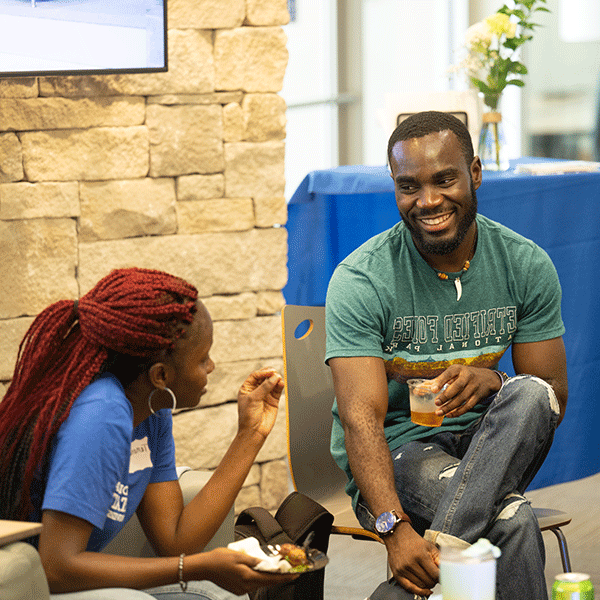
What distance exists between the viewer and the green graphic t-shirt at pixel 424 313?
2.01 meters

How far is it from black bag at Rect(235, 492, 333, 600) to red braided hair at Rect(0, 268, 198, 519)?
522 mm

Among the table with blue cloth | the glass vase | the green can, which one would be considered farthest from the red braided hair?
the glass vase

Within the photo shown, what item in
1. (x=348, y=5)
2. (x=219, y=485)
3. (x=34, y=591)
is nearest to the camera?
(x=34, y=591)

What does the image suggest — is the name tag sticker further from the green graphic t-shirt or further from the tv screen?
the tv screen

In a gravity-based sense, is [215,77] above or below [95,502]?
above

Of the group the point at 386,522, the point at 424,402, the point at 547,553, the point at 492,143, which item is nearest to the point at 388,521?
the point at 386,522

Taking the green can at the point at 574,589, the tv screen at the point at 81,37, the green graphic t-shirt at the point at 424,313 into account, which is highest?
the tv screen at the point at 81,37

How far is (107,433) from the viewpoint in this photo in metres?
1.42

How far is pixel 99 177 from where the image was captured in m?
2.75

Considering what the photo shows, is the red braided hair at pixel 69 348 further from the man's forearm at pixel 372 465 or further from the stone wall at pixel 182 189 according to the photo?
the stone wall at pixel 182 189

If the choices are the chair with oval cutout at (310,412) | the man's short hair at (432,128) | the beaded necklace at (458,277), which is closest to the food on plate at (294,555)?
the chair with oval cutout at (310,412)

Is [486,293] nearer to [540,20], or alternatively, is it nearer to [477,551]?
[477,551]

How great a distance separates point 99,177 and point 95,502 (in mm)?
1537

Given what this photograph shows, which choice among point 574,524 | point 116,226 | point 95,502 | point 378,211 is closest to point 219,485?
point 95,502
